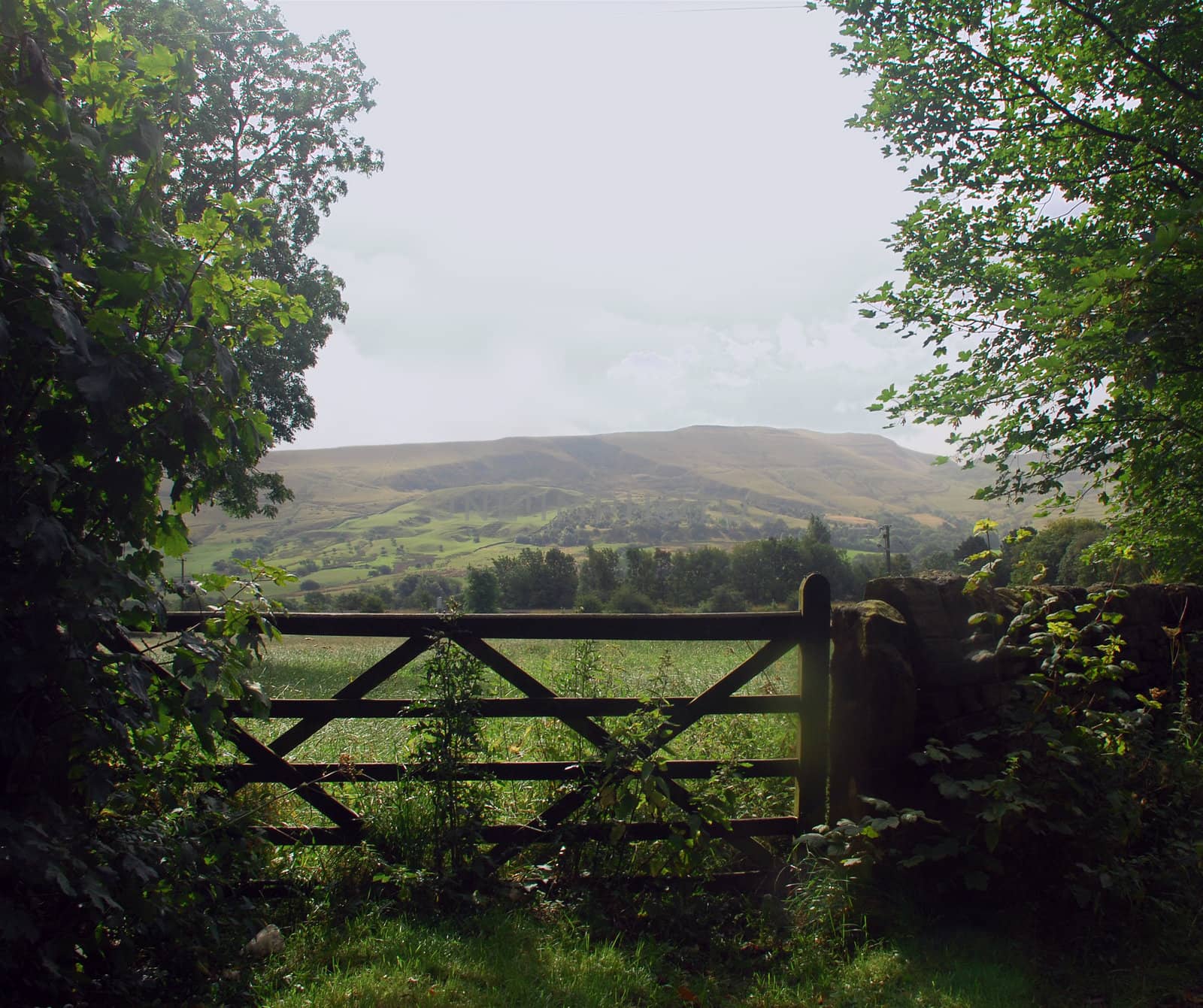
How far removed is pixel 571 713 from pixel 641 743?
0.47 m

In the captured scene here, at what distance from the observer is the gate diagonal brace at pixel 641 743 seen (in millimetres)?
4320

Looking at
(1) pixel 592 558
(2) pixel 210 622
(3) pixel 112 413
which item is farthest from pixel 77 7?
(1) pixel 592 558

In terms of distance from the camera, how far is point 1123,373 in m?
4.50

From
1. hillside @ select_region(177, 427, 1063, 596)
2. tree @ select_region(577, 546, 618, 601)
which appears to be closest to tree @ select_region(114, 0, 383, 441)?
tree @ select_region(577, 546, 618, 601)

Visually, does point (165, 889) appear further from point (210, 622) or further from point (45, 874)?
point (210, 622)

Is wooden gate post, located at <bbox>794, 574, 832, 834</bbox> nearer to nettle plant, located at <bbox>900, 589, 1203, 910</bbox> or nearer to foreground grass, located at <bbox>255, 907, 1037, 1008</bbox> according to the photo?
nettle plant, located at <bbox>900, 589, 1203, 910</bbox>

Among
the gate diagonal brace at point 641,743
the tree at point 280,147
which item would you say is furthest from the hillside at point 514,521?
the gate diagonal brace at point 641,743

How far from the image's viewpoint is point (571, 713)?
4.47m

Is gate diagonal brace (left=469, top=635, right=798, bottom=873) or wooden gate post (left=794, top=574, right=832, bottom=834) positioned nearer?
gate diagonal brace (left=469, top=635, right=798, bottom=873)

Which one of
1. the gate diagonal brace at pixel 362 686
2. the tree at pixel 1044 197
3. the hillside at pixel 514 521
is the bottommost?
the hillside at pixel 514 521

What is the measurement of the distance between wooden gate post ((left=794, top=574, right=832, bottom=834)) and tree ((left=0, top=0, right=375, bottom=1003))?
3032 millimetres

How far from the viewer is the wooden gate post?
15.0ft

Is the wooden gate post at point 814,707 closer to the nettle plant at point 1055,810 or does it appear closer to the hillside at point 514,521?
the nettle plant at point 1055,810

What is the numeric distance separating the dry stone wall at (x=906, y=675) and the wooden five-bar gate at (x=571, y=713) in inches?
Result: 7.3
